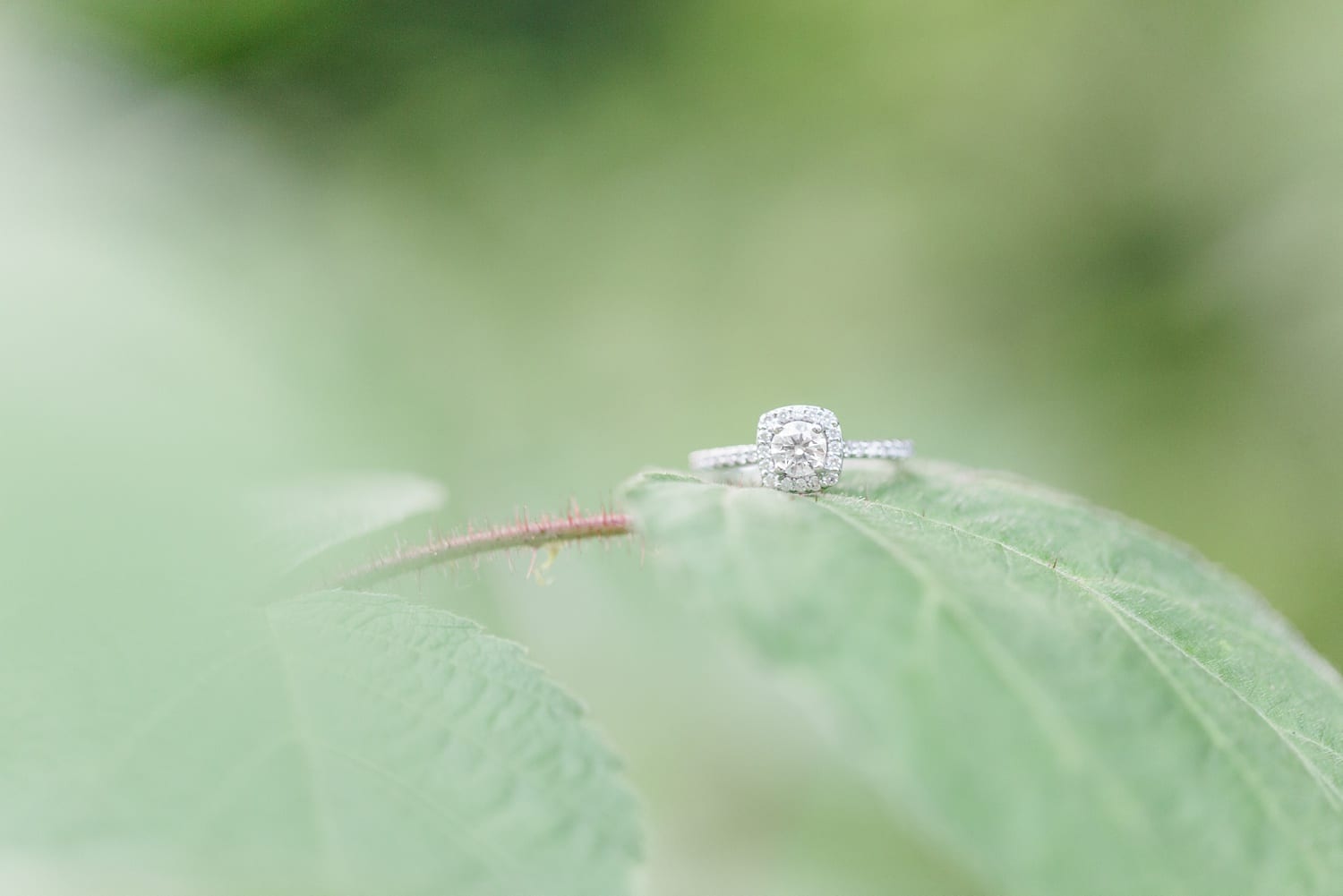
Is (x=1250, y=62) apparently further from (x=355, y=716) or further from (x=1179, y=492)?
(x=355, y=716)

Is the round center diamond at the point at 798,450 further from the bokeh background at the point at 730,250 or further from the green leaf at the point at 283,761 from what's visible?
the bokeh background at the point at 730,250

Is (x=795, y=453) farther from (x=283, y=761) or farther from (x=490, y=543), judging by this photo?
(x=283, y=761)

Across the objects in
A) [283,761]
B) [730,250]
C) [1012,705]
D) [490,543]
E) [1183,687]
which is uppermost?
[730,250]

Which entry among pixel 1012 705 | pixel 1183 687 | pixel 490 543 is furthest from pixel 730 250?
pixel 1012 705

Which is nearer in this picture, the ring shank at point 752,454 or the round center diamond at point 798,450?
the round center diamond at point 798,450

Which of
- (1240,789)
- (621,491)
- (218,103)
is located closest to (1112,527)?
(1240,789)

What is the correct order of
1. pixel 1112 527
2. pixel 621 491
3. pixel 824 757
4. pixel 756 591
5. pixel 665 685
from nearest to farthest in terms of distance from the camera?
pixel 756 591 → pixel 621 491 → pixel 1112 527 → pixel 824 757 → pixel 665 685

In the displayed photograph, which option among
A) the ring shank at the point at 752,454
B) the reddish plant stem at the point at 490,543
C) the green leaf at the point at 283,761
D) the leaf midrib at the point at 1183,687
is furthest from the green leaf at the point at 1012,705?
the ring shank at the point at 752,454
